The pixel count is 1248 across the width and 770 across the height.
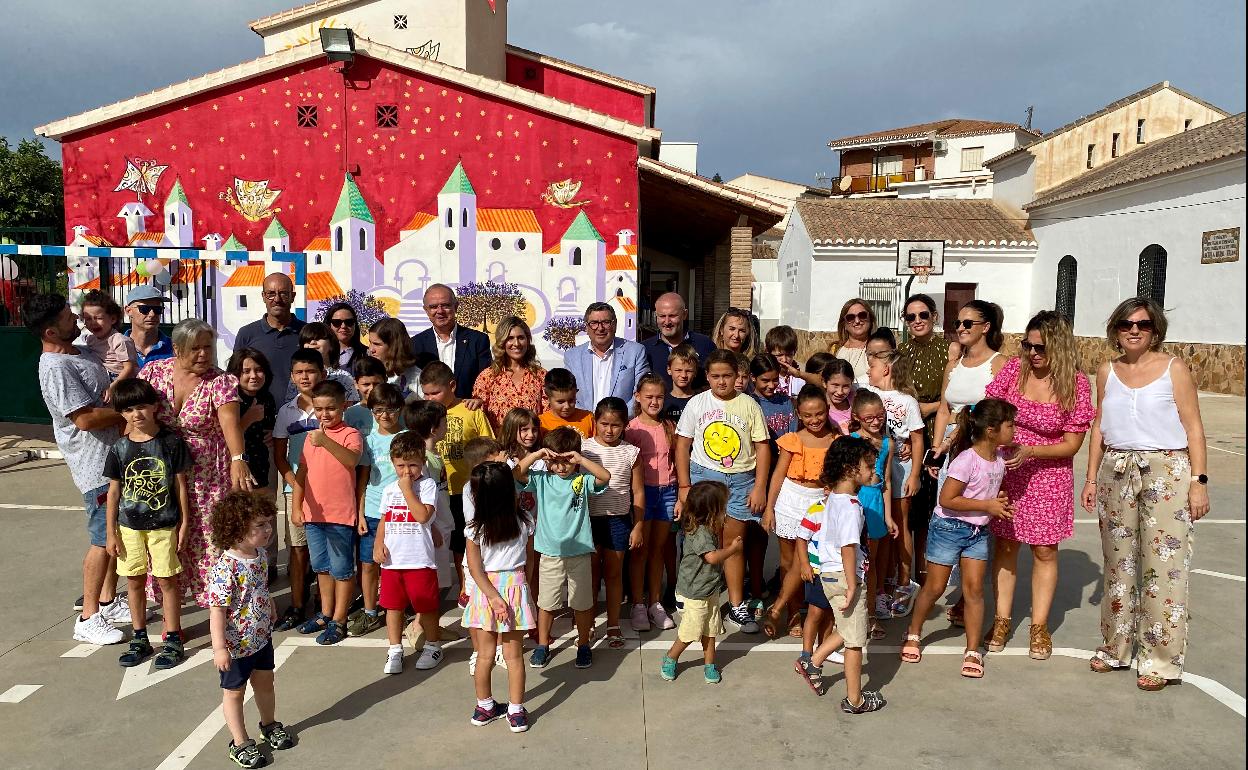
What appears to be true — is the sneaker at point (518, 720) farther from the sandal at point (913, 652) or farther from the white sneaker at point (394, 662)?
the sandal at point (913, 652)

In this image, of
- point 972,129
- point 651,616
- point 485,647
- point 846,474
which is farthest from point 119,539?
point 972,129

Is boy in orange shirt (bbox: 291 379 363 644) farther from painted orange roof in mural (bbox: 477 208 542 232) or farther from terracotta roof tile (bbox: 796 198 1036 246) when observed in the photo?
terracotta roof tile (bbox: 796 198 1036 246)

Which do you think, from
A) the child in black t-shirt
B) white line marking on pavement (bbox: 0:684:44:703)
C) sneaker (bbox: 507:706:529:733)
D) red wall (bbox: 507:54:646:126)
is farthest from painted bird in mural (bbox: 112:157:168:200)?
sneaker (bbox: 507:706:529:733)

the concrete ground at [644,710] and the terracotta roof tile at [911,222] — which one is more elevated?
the terracotta roof tile at [911,222]

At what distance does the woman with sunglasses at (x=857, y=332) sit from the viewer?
5.07 metres

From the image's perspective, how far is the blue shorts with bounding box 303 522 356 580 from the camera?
13.9 ft

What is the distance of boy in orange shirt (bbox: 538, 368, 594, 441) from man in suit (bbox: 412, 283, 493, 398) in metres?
0.84

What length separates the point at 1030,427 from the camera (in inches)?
161

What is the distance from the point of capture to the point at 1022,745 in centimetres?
331

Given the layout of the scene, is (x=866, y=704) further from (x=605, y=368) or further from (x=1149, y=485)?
(x=605, y=368)

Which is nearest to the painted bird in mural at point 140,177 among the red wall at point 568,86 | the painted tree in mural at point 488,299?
the painted tree in mural at point 488,299

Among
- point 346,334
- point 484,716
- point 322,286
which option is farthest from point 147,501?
point 322,286

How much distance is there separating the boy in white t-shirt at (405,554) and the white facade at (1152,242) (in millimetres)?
15160

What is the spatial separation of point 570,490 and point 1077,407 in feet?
8.79
